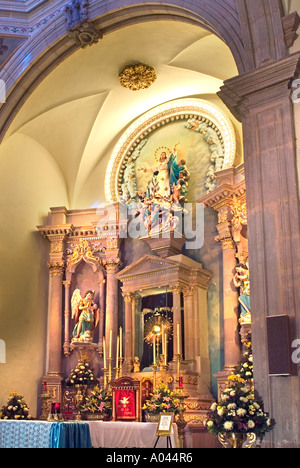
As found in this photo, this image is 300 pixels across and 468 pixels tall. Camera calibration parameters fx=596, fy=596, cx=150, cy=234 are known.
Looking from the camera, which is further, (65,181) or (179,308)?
(65,181)

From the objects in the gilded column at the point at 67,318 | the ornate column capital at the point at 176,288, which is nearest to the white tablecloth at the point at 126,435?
the ornate column capital at the point at 176,288

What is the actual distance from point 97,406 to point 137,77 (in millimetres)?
7023

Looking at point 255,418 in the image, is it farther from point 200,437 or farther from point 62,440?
point 200,437

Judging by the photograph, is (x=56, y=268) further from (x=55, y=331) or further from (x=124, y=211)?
(x=124, y=211)

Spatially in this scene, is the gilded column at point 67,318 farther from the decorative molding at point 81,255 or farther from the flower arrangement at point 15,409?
the flower arrangement at point 15,409

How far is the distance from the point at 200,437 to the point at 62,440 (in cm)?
412

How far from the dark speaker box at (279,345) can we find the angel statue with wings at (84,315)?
7.11 metres

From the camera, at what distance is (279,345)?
22.3 feet

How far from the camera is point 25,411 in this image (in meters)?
11.9

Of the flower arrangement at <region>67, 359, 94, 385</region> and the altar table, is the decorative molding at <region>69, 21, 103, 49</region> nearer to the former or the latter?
the flower arrangement at <region>67, 359, 94, 385</region>

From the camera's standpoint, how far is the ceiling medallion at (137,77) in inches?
507

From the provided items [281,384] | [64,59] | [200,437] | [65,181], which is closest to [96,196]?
[65,181]

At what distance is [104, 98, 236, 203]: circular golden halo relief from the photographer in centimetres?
1301

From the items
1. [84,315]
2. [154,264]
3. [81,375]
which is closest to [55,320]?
[84,315]
